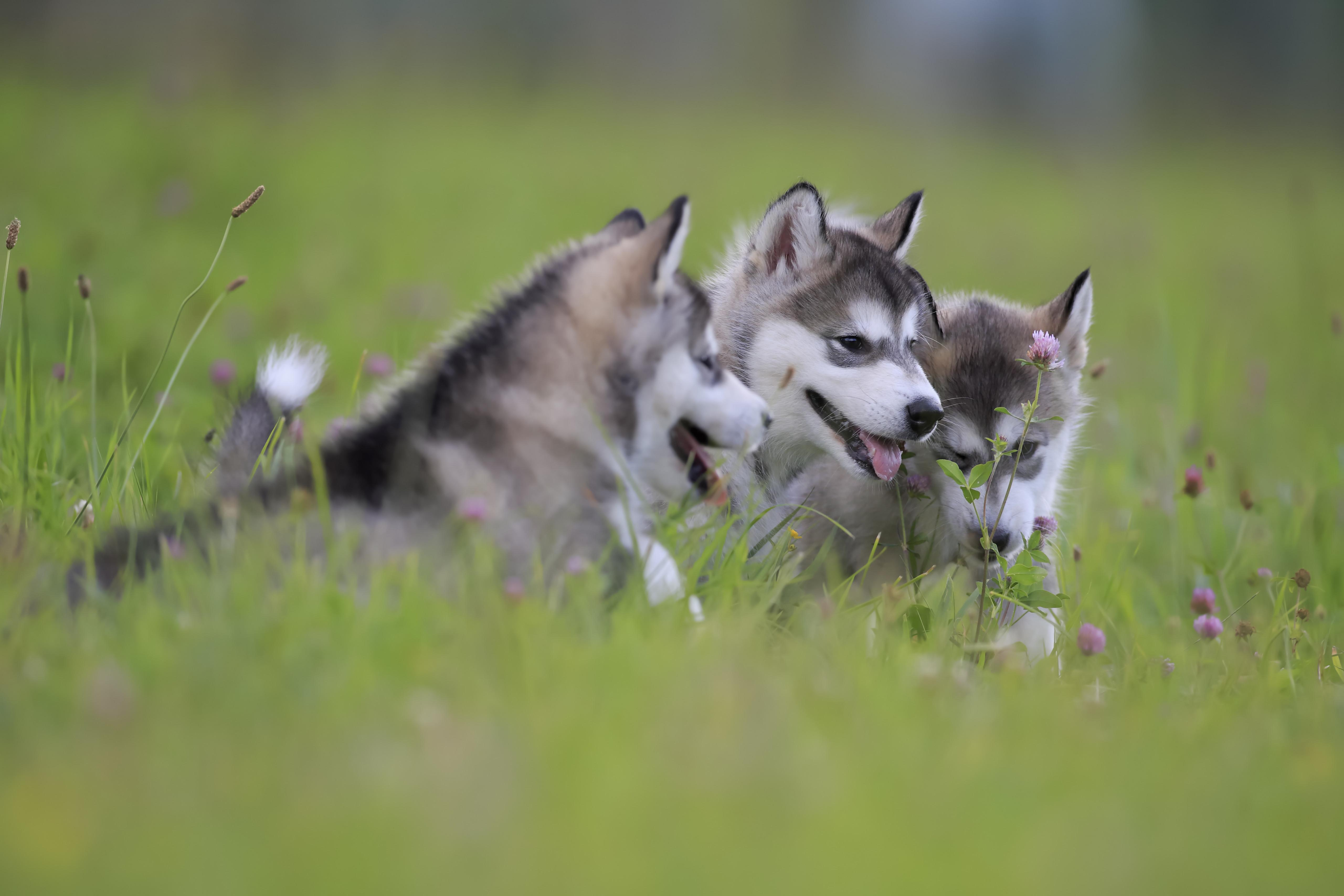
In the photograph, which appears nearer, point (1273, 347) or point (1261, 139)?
point (1273, 347)

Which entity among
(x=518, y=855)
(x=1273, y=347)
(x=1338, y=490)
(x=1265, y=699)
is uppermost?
(x=518, y=855)

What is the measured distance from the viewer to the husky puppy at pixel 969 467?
3734 millimetres

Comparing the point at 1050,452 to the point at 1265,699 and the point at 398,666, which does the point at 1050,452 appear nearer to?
the point at 1265,699

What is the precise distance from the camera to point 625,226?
11.0 feet

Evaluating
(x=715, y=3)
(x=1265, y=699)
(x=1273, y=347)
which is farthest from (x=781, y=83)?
(x=1265, y=699)

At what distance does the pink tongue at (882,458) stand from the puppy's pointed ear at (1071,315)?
86 centimetres

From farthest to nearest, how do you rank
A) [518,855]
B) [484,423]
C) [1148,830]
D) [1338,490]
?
[1338,490] < [484,423] < [1148,830] < [518,855]

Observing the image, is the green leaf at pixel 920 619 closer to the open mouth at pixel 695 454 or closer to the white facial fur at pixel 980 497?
the white facial fur at pixel 980 497

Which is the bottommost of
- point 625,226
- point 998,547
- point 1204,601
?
point 1204,601

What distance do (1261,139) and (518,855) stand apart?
891 inches

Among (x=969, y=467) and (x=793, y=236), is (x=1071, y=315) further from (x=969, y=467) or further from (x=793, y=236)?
(x=793, y=236)

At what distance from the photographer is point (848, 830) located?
69.3 inches

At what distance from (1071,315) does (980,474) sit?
1220 millimetres

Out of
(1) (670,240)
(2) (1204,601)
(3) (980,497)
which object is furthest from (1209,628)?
(1) (670,240)
